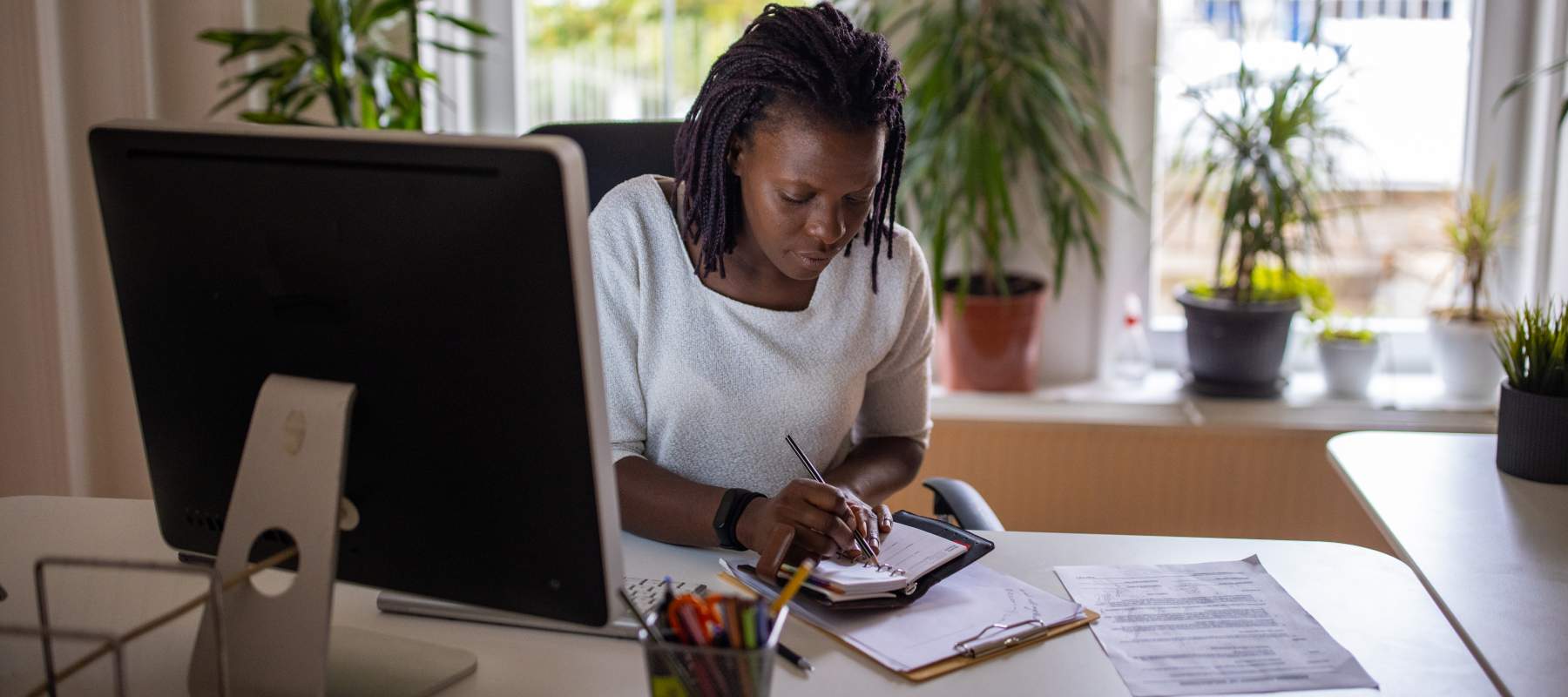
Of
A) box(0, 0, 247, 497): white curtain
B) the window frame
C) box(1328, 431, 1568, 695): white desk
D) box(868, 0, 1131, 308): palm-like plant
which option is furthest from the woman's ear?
the window frame

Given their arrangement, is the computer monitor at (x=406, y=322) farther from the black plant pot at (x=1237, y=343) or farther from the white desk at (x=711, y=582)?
the black plant pot at (x=1237, y=343)

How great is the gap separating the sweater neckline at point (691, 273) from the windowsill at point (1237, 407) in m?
1.08

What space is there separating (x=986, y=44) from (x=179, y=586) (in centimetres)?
178

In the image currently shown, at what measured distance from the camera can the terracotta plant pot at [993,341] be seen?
8.84ft

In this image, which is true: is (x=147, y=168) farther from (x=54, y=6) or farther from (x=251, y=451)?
(x=54, y=6)

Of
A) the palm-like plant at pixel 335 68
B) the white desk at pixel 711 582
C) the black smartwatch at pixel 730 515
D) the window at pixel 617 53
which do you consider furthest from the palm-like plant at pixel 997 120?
the black smartwatch at pixel 730 515

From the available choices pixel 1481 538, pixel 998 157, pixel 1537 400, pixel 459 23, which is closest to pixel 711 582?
pixel 1481 538

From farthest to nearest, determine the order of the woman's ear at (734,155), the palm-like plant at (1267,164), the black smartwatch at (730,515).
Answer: the palm-like plant at (1267,164) → the woman's ear at (734,155) → the black smartwatch at (730,515)

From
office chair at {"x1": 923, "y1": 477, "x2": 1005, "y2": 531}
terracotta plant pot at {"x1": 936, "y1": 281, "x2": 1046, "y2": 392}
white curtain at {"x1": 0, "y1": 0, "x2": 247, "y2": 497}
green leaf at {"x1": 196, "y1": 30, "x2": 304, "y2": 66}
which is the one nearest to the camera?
office chair at {"x1": 923, "y1": 477, "x2": 1005, "y2": 531}

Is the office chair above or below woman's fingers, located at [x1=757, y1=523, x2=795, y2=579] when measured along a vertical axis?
below

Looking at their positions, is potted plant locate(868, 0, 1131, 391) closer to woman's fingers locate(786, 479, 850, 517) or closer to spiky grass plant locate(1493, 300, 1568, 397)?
spiky grass plant locate(1493, 300, 1568, 397)

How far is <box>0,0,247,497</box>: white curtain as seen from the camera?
2195 mm

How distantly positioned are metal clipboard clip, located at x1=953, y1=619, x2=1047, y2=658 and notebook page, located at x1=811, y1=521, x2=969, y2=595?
0.33 ft

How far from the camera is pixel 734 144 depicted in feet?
4.84
